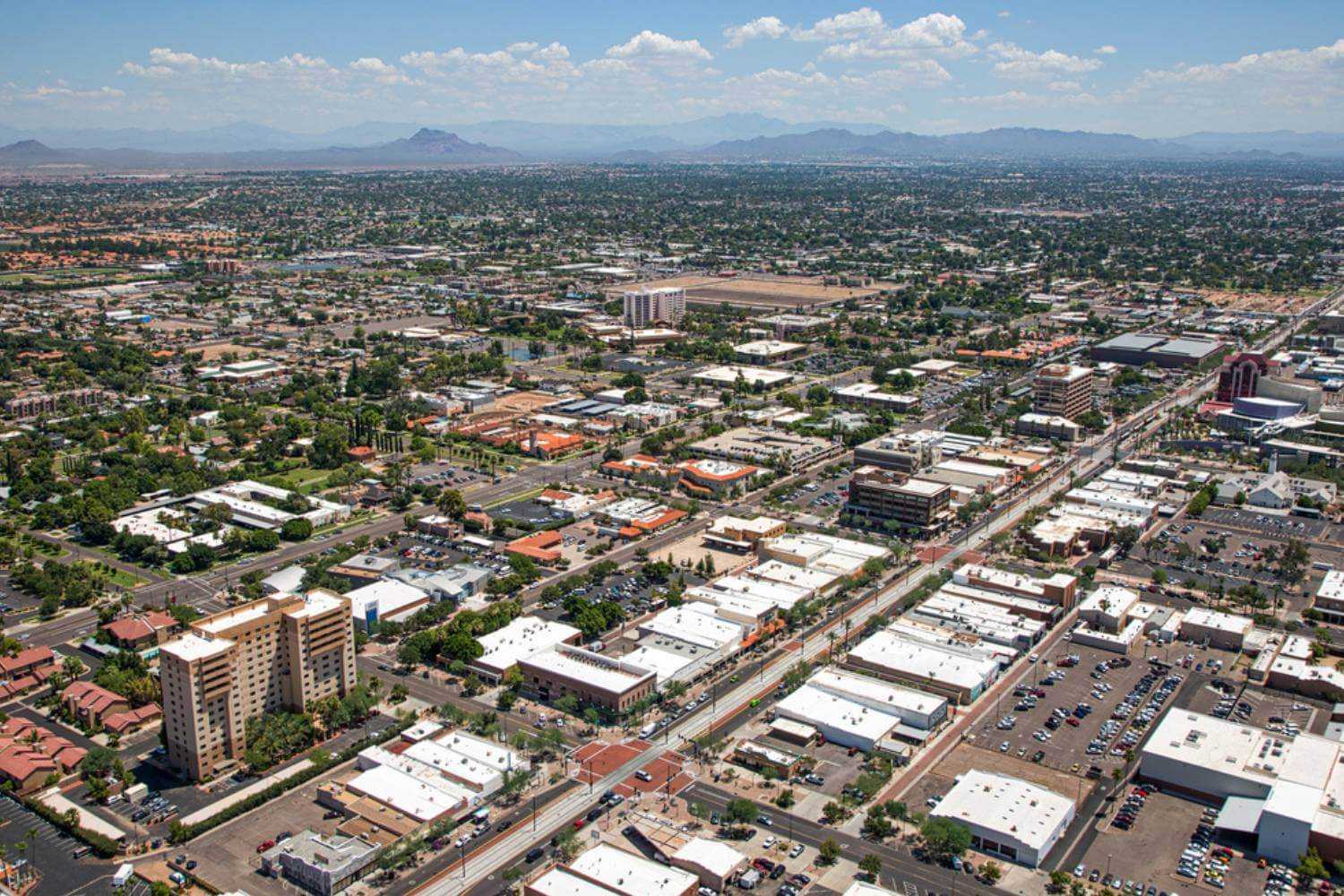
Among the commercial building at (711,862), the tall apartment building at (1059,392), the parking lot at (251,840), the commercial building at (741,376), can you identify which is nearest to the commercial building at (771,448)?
the commercial building at (741,376)

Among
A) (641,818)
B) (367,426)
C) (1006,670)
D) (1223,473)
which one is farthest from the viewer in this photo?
(367,426)

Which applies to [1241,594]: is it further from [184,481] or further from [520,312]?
[520,312]

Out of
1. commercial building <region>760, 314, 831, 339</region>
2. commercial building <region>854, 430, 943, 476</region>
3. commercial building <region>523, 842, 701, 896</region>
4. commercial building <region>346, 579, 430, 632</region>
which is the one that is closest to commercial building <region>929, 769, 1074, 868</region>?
commercial building <region>523, 842, 701, 896</region>

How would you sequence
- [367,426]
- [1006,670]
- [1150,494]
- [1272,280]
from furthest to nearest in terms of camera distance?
[1272,280], [367,426], [1150,494], [1006,670]

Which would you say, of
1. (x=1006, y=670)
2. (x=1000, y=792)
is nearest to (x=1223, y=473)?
(x=1006, y=670)

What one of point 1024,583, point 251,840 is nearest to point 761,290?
point 1024,583

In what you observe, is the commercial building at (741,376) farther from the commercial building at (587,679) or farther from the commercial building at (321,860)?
the commercial building at (321,860)

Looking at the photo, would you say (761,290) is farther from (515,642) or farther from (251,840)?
(251,840)
